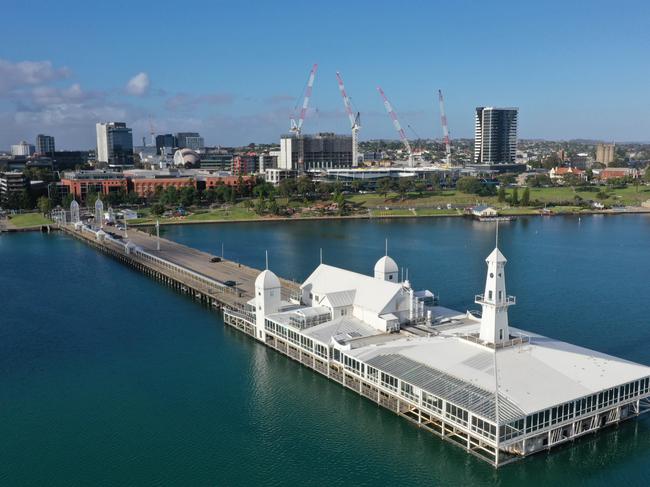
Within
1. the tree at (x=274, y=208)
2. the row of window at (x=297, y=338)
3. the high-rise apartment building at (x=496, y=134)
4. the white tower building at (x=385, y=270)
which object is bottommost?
the row of window at (x=297, y=338)

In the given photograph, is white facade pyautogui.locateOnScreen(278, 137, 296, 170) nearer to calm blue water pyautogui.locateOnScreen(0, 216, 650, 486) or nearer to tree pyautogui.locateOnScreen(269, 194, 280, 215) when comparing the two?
tree pyautogui.locateOnScreen(269, 194, 280, 215)

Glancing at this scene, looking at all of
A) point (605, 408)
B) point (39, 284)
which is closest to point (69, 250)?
point (39, 284)

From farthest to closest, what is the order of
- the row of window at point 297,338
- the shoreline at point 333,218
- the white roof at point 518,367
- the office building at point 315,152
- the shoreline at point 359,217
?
the office building at point 315,152
the shoreline at point 359,217
the shoreline at point 333,218
the row of window at point 297,338
the white roof at point 518,367

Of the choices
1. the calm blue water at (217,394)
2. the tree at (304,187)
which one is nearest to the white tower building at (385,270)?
the calm blue water at (217,394)

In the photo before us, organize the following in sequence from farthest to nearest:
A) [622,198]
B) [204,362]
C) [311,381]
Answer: [622,198] → [204,362] → [311,381]

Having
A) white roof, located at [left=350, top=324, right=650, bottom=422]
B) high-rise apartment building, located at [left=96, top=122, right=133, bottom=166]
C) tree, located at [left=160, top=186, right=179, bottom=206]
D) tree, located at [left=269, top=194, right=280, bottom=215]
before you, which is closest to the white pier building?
white roof, located at [left=350, top=324, right=650, bottom=422]

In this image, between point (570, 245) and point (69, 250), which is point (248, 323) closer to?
point (69, 250)

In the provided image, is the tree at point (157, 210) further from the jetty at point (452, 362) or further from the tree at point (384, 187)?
the jetty at point (452, 362)
